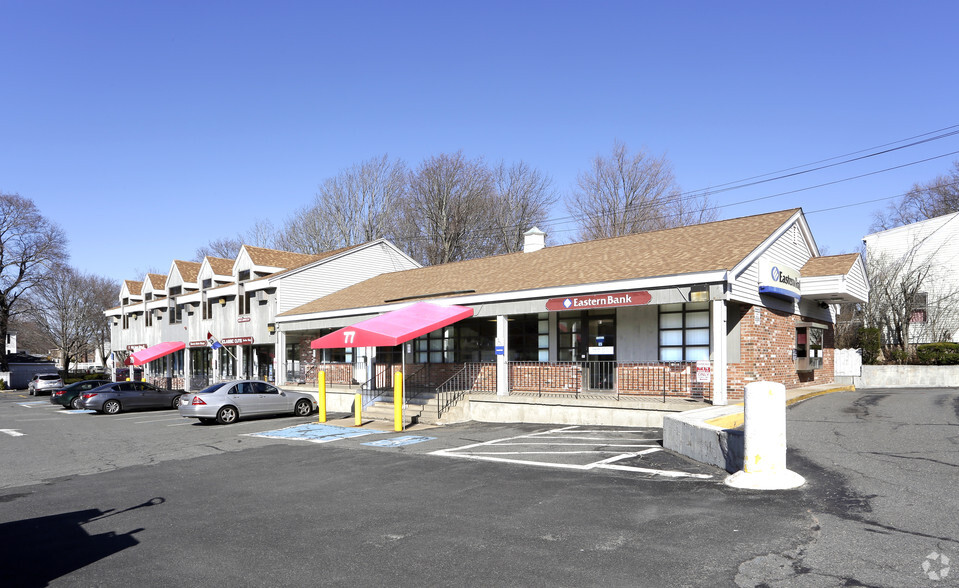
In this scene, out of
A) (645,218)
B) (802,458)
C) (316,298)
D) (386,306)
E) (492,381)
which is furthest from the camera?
(645,218)

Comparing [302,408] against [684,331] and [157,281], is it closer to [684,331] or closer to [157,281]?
[684,331]

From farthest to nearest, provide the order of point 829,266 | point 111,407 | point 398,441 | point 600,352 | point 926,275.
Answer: point 926,275
point 111,407
point 829,266
point 600,352
point 398,441

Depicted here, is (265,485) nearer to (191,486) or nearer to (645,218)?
(191,486)

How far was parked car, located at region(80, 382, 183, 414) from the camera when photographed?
2714 centimetres

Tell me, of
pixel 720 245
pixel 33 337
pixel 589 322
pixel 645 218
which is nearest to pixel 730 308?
pixel 720 245

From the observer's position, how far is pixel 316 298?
3105 centimetres

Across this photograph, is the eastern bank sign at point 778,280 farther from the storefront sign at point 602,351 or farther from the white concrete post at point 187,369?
the white concrete post at point 187,369

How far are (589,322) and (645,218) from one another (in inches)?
988

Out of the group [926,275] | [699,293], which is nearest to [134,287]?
[699,293]

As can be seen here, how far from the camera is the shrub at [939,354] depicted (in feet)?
86.8

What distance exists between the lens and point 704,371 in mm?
15820

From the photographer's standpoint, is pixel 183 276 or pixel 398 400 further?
pixel 183 276

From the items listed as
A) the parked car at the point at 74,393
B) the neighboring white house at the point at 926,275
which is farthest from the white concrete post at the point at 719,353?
the parked car at the point at 74,393

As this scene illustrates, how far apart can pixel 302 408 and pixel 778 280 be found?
1571cm
